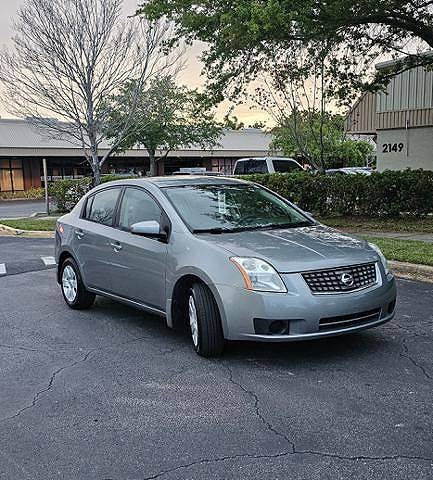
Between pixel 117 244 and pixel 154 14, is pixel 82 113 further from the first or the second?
pixel 117 244

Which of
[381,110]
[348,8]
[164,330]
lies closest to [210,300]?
[164,330]

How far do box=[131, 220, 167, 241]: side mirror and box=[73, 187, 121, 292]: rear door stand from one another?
75 centimetres

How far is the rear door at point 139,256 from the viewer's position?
5785 mm

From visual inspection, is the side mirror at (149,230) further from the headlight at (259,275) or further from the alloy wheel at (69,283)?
the alloy wheel at (69,283)

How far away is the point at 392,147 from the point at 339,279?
1914cm

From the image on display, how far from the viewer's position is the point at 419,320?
6359 mm

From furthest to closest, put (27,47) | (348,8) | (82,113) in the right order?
(82,113)
(27,47)
(348,8)

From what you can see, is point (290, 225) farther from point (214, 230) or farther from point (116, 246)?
point (116, 246)

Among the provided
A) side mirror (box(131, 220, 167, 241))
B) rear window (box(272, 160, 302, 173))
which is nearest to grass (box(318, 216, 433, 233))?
rear window (box(272, 160, 302, 173))

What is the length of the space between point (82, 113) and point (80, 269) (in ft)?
37.9

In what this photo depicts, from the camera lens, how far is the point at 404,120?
2208 centimetres

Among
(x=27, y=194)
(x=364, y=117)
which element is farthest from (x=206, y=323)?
(x=27, y=194)

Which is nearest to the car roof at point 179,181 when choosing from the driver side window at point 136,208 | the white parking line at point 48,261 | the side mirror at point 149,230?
the driver side window at point 136,208

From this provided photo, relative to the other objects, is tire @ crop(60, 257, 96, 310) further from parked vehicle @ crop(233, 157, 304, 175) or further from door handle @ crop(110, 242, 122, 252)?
parked vehicle @ crop(233, 157, 304, 175)
